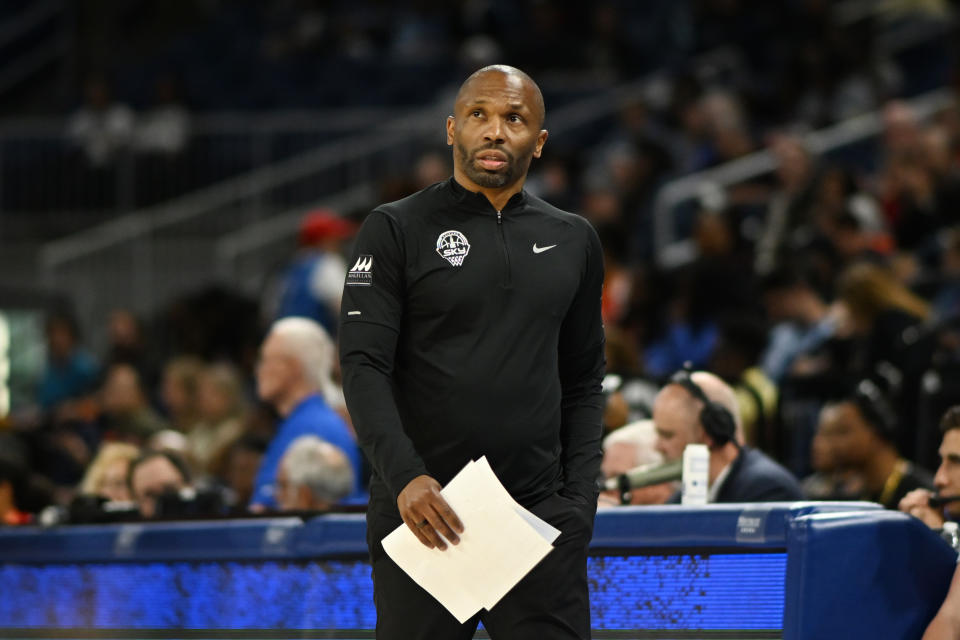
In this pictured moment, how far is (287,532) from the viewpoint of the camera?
15.4ft

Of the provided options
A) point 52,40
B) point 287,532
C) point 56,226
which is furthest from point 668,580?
point 52,40

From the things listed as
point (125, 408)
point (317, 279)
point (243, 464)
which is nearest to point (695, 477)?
point (243, 464)

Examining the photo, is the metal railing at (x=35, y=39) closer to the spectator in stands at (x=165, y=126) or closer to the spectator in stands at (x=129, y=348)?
the spectator in stands at (x=165, y=126)

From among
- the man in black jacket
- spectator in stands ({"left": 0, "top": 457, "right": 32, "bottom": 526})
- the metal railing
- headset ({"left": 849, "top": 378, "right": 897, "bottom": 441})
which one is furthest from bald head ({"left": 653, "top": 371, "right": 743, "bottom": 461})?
the metal railing

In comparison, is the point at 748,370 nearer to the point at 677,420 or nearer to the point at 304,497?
the point at 677,420

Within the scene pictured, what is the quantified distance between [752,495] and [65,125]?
1119cm

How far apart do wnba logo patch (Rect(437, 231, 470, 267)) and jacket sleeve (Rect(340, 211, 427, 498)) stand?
0.08 m

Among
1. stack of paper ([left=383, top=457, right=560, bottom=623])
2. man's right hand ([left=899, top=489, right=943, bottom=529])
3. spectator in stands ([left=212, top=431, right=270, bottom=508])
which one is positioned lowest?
spectator in stands ([left=212, top=431, right=270, bottom=508])

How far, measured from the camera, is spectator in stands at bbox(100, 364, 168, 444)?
32.1 ft

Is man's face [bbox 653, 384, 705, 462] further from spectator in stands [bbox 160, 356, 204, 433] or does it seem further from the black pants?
spectator in stands [bbox 160, 356, 204, 433]

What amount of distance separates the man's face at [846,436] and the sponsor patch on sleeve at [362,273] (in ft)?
11.8

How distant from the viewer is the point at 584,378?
11.0 feet

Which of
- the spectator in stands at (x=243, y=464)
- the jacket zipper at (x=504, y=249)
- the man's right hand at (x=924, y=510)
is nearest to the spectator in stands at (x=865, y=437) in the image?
the man's right hand at (x=924, y=510)

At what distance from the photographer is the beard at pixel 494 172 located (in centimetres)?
316
